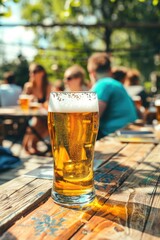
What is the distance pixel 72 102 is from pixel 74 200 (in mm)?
244

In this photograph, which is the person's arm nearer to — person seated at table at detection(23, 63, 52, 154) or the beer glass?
the beer glass

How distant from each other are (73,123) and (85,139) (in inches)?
2.1

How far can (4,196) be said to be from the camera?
38.2 inches

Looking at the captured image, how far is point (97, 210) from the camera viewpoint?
863 mm

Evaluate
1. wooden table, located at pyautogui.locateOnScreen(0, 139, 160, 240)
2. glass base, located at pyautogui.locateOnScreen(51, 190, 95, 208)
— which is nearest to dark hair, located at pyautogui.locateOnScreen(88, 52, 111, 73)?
wooden table, located at pyautogui.locateOnScreen(0, 139, 160, 240)

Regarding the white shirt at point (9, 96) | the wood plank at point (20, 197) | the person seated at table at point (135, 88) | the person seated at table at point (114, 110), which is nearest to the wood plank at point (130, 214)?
the wood plank at point (20, 197)

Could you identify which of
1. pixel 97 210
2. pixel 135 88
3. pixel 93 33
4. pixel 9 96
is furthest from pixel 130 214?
pixel 93 33

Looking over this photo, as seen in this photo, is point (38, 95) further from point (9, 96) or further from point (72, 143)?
point (72, 143)

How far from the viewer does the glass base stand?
90 cm

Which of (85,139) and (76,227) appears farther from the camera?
(85,139)

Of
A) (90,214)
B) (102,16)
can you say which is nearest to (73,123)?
(90,214)

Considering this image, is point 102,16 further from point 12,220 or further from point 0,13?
point 12,220

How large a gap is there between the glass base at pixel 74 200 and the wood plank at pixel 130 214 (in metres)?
0.04

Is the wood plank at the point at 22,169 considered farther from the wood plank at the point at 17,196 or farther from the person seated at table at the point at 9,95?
the person seated at table at the point at 9,95
